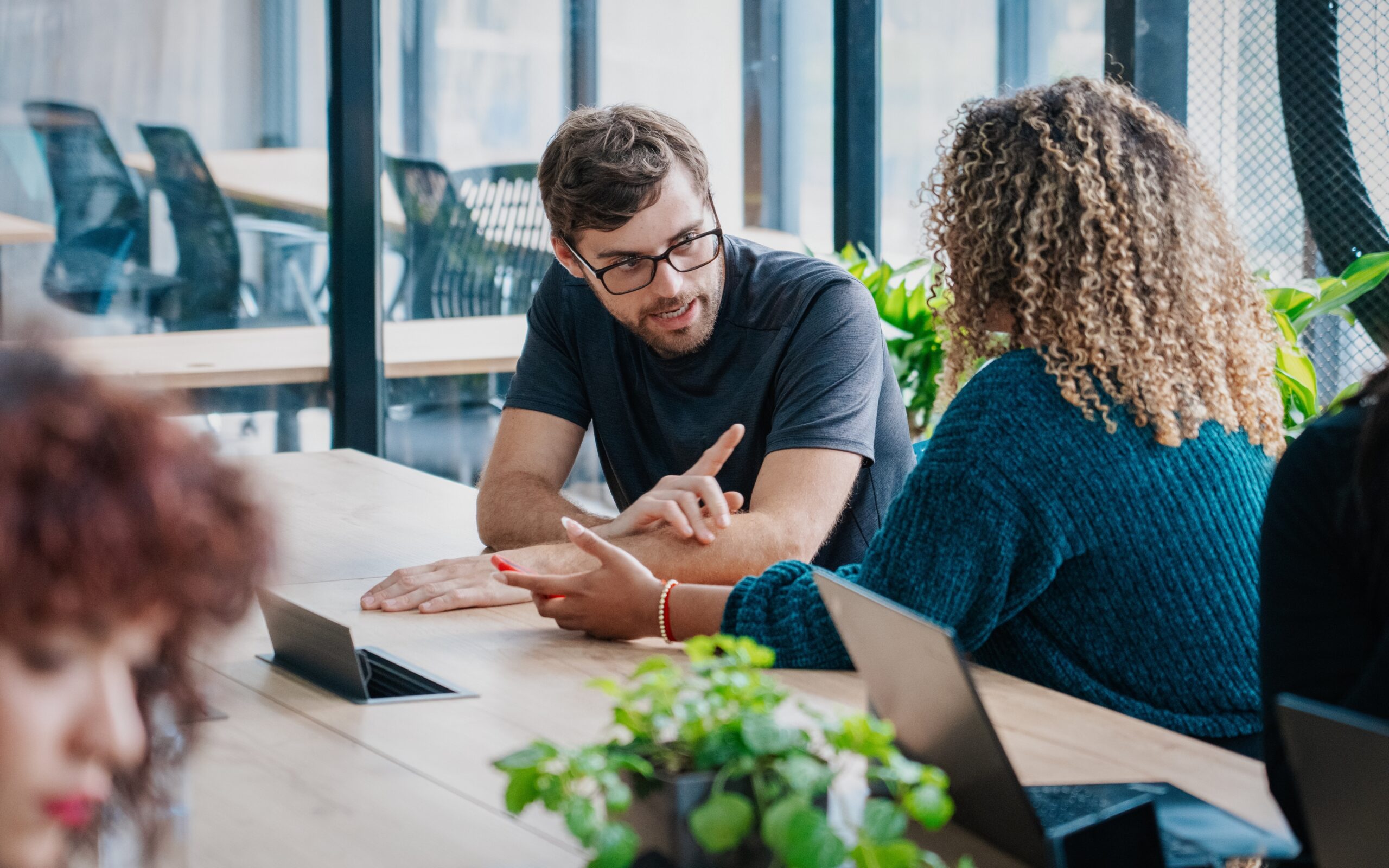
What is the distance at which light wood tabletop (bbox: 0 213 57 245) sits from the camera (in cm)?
372

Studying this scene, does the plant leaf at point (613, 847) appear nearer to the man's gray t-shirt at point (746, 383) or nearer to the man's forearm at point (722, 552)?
the man's forearm at point (722, 552)

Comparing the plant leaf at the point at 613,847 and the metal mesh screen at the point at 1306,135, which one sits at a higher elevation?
the metal mesh screen at the point at 1306,135

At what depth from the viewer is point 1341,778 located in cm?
73

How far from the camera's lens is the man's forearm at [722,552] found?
5.74ft

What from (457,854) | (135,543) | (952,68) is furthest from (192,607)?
(952,68)

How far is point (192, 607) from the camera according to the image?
0.61 m

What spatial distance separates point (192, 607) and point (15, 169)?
3638mm

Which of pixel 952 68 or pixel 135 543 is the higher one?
pixel 952 68

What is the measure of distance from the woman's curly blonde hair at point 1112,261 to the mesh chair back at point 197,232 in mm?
3001

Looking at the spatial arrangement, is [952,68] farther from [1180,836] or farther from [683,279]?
[1180,836]

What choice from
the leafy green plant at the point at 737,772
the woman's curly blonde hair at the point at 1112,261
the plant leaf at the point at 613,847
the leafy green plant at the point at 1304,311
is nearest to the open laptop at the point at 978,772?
the leafy green plant at the point at 737,772

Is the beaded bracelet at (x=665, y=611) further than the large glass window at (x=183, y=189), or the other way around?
the large glass window at (x=183, y=189)

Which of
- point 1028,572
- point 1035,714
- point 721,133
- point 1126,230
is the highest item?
point 721,133

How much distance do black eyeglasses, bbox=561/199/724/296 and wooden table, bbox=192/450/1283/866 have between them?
0.59 meters
